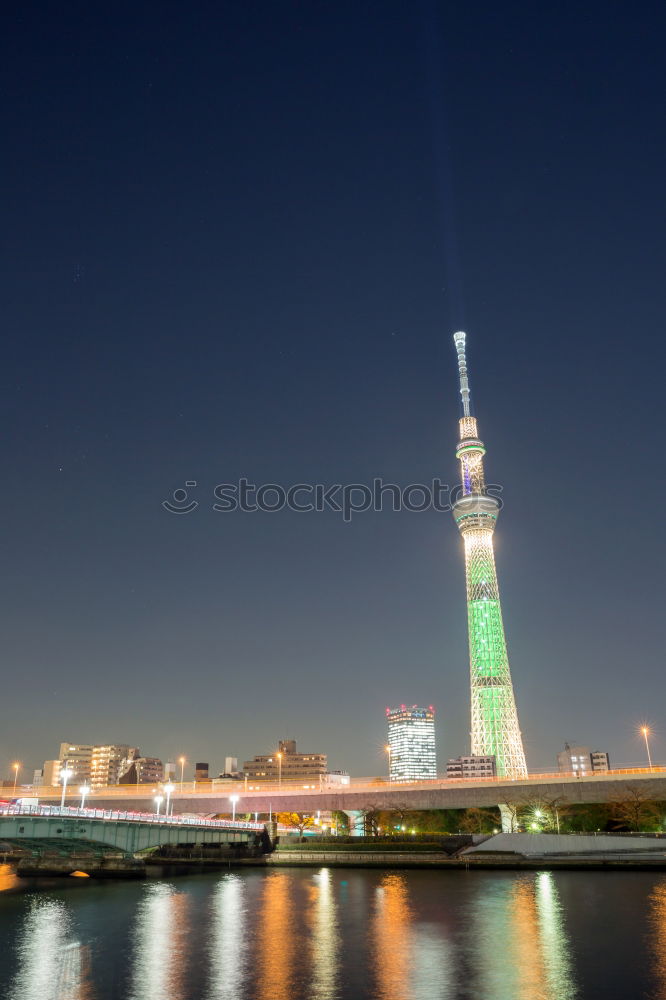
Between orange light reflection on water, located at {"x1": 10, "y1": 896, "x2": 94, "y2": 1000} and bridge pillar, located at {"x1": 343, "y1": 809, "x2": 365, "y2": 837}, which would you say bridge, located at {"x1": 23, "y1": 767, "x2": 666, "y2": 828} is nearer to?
bridge pillar, located at {"x1": 343, "y1": 809, "x2": 365, "y2": 837}

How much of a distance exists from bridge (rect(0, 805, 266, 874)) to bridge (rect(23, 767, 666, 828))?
12.4 metres

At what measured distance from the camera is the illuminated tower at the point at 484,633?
534 ft

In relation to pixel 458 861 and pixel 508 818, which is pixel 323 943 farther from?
pixel 508 818

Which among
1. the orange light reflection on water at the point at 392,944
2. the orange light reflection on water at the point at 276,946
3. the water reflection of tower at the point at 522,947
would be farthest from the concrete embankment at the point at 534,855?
the orange light reflection on water at the point at 276,946

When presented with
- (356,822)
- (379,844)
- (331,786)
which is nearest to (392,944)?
(379,844)

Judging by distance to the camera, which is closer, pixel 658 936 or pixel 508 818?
pixel 658 936

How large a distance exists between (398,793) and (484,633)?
72004mm

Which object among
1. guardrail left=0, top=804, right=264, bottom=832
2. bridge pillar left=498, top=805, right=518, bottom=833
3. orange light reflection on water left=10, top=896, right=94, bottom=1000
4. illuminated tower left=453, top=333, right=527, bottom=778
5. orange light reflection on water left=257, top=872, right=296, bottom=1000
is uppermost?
illuminated tower left=453, top=333, right=527, bottom=778

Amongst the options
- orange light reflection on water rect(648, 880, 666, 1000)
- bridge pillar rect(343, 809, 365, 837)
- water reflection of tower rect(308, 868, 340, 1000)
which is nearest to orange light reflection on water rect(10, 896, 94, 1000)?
water reflection of tower rect(308, 868, 340, 1000)

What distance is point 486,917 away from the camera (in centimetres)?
4691

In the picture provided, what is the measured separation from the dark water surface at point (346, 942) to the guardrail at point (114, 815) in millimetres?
6346

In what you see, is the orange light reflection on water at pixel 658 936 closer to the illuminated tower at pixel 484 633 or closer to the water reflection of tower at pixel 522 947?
the water reflection of tower at pixel 522 947

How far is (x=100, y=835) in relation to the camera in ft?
231

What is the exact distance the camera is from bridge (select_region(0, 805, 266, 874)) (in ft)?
205
